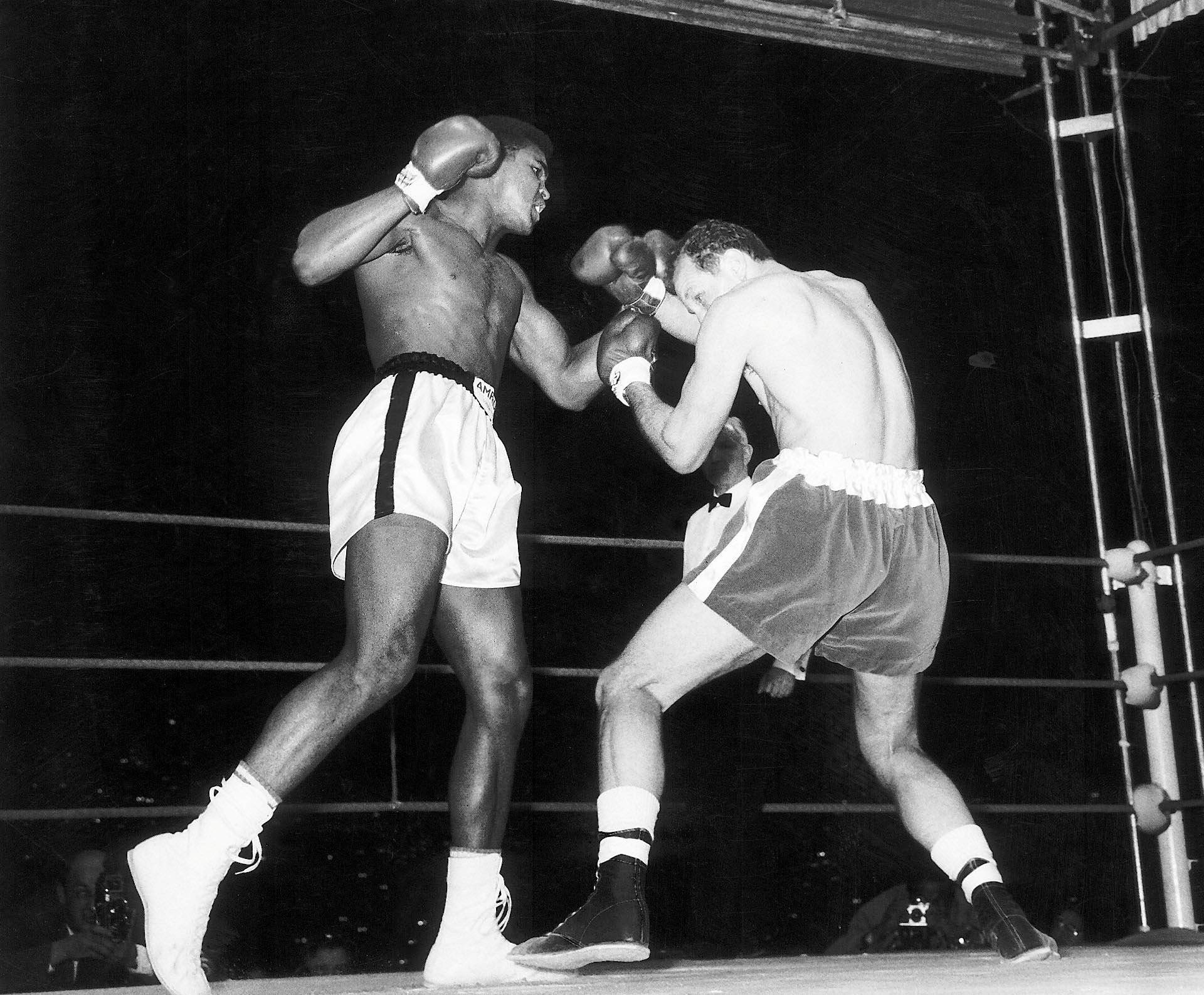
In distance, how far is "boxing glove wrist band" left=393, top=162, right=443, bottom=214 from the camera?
2.14 metres

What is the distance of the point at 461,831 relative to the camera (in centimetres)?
213

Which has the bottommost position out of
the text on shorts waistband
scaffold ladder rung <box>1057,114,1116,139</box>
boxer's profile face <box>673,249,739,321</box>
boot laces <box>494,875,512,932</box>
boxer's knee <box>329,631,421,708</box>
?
boot laces <box>494,875,512,932</box>

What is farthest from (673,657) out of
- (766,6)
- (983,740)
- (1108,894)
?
(1108,894)

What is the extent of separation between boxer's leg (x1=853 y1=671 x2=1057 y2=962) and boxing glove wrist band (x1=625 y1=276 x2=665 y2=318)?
902mm

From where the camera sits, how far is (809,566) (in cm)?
206

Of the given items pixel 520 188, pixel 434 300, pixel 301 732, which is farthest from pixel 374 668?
pixel 520 188

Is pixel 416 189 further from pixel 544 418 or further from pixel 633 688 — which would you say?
pixel 544 418

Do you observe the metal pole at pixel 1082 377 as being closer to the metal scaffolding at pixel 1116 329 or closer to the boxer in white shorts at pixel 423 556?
the metal scaffolding at pixel 1116 329

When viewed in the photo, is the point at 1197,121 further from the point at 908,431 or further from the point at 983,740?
the point at 908,431

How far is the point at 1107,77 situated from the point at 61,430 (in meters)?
3.17

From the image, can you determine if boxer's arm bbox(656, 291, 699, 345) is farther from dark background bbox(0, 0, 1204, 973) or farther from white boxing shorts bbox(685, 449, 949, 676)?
dark background bbox(0, 0, 1204, 973)

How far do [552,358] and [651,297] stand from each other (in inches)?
9.6

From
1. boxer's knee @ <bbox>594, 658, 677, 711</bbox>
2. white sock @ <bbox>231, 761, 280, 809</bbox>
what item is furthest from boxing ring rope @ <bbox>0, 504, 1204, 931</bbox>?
boxer's knee @ <bbox>594, 658, 677, 711</bbox>

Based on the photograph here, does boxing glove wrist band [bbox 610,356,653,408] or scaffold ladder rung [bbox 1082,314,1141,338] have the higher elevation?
scaffold ladder rung [bbox 1082,314,1141,338]
